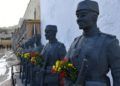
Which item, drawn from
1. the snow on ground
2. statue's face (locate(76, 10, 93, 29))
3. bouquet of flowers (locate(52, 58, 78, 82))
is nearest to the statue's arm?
statue's face (locate(76, 10, 93, 29))

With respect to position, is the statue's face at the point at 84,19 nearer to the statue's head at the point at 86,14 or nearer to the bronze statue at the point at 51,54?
the statue's head at the point at 86,14

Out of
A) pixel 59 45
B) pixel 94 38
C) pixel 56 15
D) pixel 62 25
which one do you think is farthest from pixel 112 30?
pixel 56 15

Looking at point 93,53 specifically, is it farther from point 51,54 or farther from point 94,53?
point 51,54

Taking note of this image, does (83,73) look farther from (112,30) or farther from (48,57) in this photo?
(48,57)

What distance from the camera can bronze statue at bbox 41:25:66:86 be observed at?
298 inches

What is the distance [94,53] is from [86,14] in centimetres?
44

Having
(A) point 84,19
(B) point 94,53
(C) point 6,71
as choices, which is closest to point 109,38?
(B) point 94,53

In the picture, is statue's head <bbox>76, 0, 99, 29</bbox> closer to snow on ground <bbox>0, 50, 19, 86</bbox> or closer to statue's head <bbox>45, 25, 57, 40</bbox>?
statue's head <bbox>45, 25, 57, 40</bbox>

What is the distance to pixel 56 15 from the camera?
45.8 feet

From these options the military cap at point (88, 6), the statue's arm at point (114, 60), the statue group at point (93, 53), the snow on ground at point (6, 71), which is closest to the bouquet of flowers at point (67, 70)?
the statue group at point (93, 53)

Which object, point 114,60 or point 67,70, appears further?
point 67,70

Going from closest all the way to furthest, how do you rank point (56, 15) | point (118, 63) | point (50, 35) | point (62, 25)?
point (118, 63) → point (50, 35) → point (62, 25) → point (56, 15)

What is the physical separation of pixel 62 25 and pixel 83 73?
8.19 metres

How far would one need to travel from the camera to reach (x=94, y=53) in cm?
436
